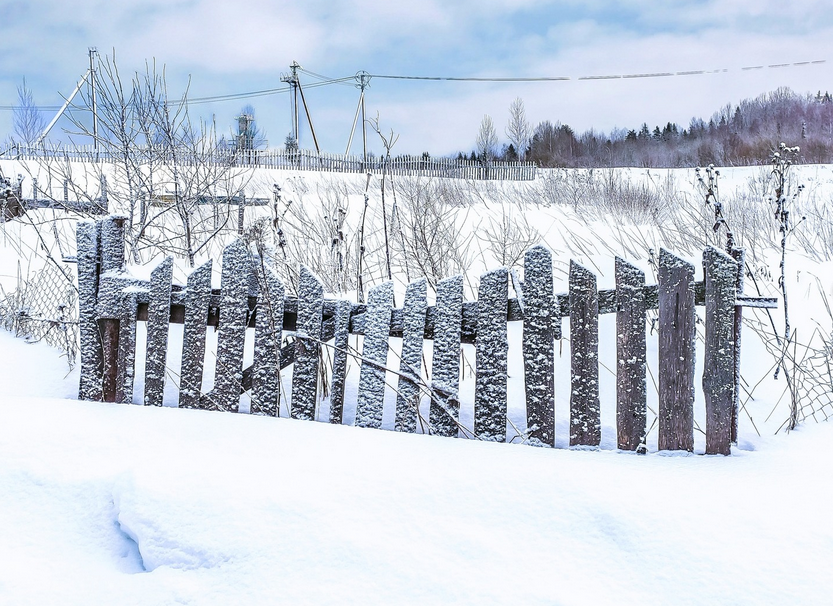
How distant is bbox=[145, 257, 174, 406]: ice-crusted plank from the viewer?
2990mm

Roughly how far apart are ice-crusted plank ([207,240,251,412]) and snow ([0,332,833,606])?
18.4 inches

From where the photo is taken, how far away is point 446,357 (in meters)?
2.81

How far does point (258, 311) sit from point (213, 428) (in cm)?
62

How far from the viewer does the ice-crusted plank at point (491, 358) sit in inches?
108

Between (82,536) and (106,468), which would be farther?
(106,468)

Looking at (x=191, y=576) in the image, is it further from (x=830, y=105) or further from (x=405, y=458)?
(x=830, y=105)

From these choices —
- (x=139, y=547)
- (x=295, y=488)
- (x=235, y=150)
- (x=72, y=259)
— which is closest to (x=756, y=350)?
(x=295, y=488)

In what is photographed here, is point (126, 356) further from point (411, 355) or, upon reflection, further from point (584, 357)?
point (584, 357)

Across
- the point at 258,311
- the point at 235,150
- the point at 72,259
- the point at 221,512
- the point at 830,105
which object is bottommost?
the point at 221,512

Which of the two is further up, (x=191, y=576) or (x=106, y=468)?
(x=106, y=468)

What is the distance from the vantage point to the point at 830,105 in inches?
1774

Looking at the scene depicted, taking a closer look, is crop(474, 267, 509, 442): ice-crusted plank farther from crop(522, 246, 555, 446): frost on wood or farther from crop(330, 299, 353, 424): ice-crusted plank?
crop(330, 299, 353, 424): ice-crusted plank

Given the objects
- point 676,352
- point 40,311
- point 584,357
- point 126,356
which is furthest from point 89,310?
point 40,311

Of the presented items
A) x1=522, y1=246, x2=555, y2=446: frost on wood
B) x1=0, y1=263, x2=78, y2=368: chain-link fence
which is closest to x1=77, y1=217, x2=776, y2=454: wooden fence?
x1=522, y1=246, x2=555, y2=446: frost on wood
